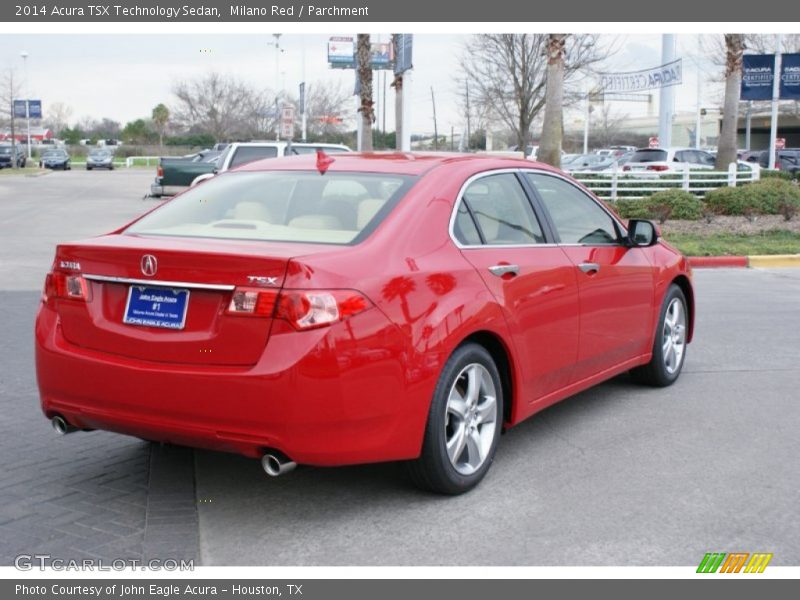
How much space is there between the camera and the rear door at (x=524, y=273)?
5.18 meters

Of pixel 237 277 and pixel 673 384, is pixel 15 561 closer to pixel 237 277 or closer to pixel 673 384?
pixel 237 277

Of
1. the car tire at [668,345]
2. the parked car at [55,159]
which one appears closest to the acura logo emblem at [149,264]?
the car tire at [668,345]

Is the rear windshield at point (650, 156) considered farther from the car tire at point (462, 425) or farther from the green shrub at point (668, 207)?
the car tire at point (462, 425)

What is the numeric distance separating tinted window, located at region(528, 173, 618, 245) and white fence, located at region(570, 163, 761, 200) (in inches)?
638

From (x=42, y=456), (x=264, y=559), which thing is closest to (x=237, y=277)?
(x=264, y=559)

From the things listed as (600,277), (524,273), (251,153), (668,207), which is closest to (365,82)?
(251,153)

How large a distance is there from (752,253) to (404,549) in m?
13.1

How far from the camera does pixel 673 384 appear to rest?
737cm

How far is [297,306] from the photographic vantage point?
421cm

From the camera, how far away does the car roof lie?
5.37 m

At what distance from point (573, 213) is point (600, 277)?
43 centimetres

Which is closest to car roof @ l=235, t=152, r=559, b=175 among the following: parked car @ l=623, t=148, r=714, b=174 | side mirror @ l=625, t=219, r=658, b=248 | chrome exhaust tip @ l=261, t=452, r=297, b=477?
side mirror @ l=625, t=219, r=658, b=248

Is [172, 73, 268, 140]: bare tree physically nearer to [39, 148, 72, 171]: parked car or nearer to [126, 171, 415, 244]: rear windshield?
[39, 148, 72, 171]: parked car
